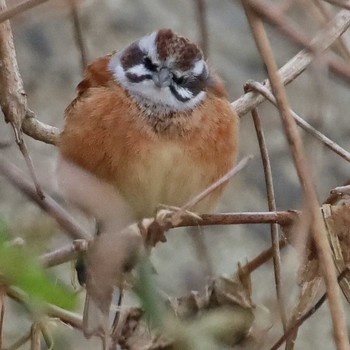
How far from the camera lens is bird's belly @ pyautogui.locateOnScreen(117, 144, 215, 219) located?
5.70 feet

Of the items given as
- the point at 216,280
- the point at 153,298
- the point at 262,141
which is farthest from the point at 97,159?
the point at 153,298

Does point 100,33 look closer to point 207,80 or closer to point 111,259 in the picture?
point 207,80

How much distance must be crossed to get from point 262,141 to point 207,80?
1.94 ft

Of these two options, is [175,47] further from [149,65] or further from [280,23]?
[280,23]

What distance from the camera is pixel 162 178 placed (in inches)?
68.6

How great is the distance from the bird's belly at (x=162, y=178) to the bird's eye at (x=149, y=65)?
187mm

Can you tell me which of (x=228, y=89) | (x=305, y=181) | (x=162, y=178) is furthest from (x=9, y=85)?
(x=228, y=89)

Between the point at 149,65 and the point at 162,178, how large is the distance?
10.7 inches

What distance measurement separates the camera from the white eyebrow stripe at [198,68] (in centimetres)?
185

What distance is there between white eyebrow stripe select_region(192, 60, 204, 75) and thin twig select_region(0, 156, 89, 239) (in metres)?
0.96

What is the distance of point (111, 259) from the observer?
77 cm

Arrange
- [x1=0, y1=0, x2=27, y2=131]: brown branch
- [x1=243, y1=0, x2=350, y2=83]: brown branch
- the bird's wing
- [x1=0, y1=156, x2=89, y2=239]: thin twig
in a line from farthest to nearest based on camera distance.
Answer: the bird's wing, [x1=0, y1=0, x2=27, y2=131]: brown branch, [x1=0, y1=156, x2=89, y2=239]: thin twig, [x1=243, y1=0, x2=350, y2=83]: brown branch

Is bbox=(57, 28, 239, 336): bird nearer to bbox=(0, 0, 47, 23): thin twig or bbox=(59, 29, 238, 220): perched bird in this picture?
bbox=(59, 29, 238, 220): perched bird

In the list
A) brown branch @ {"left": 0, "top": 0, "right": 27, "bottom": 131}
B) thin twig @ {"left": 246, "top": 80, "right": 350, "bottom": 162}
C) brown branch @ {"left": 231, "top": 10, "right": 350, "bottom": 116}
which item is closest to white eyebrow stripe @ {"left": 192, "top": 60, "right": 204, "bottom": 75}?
brown branch @ {"left": 231, "top": 10, "right": 350, "bottom": 116}
